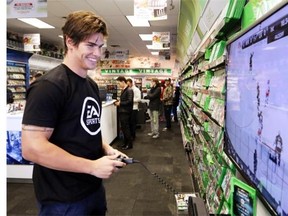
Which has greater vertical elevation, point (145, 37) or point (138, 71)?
point (145, 37)

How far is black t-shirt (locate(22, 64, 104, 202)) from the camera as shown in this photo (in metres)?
1.40

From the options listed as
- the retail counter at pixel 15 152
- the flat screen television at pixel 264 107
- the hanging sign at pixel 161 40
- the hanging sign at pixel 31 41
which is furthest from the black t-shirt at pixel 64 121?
the hanging sign at pixel 31 41

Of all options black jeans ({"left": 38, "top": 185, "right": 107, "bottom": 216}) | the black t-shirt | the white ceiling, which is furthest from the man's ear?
the white ceiling

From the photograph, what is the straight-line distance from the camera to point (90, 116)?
1.65 m

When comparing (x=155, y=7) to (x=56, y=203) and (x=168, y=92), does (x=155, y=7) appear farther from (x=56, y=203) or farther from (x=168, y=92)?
(x=168, y=92)

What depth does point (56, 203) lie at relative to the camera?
1528mm

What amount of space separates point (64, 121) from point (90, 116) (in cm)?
17

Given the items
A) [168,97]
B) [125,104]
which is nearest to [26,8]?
[125,104]

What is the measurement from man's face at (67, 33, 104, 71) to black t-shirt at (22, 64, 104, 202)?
0.08 m

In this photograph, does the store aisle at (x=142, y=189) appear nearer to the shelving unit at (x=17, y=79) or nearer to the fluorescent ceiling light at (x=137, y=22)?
the fluorescent ceiling light at (x=137, y=22)

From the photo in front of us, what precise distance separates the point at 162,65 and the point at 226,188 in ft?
60.5

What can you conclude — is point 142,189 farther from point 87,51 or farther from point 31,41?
point 31,41

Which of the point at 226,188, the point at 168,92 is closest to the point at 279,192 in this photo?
the point at 226,188
